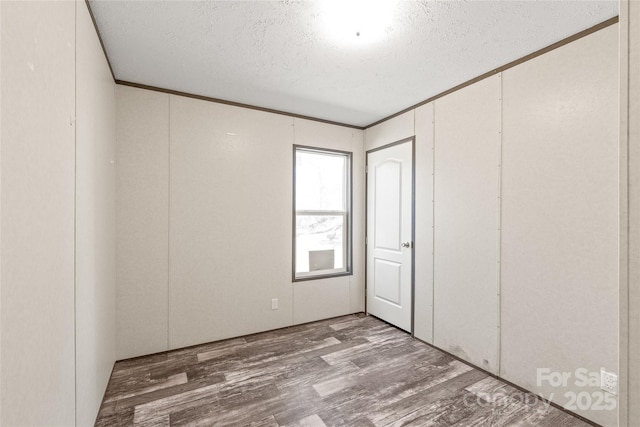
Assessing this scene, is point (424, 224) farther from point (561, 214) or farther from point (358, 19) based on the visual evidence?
point (358, 19)

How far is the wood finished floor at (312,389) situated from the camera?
193cm

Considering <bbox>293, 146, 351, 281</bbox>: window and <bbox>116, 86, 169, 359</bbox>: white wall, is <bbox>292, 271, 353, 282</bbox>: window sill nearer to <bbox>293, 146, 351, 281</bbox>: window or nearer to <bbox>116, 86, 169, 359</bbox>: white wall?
<bbox>293, 146, 351, 281</bbox>: window

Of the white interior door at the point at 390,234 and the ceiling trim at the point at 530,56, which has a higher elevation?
the ceiling trim at the point at 530,56

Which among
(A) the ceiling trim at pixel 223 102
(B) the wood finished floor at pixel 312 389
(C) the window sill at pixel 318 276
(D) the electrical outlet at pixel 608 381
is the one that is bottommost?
(B) the wood finished floor at pixel 312 389

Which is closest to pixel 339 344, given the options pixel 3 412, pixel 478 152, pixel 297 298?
pixel 297 298

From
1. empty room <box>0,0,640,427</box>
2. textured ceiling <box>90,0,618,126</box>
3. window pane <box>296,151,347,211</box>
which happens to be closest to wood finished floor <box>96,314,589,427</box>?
empty room <box>0,0,640,427</box>

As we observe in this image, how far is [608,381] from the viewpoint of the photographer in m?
1.79

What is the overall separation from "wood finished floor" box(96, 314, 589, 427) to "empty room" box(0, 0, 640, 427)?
0.02 m

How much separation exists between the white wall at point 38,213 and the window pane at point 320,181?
2.40 meters

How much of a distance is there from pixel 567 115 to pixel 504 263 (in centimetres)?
113

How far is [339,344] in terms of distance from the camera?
3.04m

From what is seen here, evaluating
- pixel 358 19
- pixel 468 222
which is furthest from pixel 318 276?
pixel 358 19

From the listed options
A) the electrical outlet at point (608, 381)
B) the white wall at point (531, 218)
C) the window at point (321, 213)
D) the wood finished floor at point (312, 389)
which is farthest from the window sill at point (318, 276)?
the electrical outlet at point (608, 381)

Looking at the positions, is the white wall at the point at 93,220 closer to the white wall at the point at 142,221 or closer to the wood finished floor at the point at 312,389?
the white wall at the point at 142,221
